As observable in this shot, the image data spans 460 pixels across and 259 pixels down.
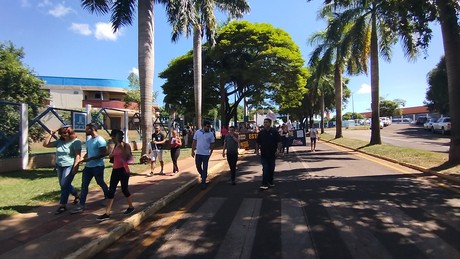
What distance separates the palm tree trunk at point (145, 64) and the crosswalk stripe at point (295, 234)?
872cm

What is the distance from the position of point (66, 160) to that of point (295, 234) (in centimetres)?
435

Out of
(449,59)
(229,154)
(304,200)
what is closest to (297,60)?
(449,59)

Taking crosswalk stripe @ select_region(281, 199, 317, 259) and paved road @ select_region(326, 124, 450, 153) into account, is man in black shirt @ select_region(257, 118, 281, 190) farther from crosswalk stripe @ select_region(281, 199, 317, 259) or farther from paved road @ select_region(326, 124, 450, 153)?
paved road @ select_region(326, 124, 450, 153)

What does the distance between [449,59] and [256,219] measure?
9.55 m

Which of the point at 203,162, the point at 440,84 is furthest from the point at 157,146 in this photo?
the point at 440,84

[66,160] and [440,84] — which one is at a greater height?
[440,84]

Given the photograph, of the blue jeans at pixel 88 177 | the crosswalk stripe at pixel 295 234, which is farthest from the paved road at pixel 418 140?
the blue jeans at pixel 88 177

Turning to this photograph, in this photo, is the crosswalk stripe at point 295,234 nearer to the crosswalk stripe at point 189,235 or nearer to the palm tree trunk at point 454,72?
the crosswalk stripe at point 189,235

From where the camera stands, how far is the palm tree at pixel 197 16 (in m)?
17.8

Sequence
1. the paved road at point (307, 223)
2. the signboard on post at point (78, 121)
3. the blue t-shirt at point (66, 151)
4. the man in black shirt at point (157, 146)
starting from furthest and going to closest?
the signboard on post at point (78, 121) → the man in black shirt at point (157, 146) → the blue t-shirt at point (66, 151) → the paved road at point (307, 223)

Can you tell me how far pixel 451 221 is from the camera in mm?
6480

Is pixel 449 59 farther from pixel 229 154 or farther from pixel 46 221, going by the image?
pixel 46 221

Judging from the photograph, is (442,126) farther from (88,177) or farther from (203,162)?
(88,177)

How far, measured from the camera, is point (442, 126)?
39156 millimetres
